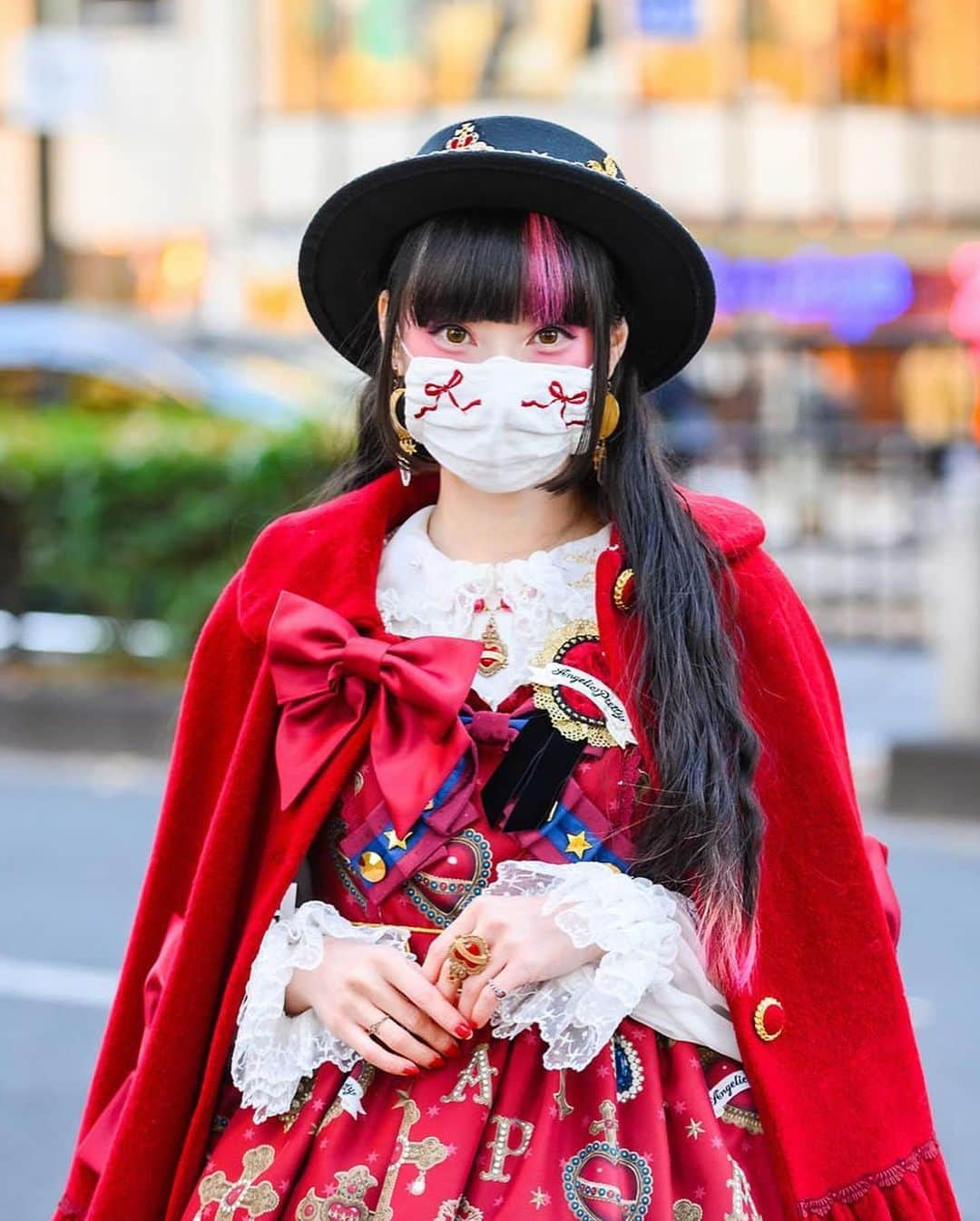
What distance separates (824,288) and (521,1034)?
81.0 feet

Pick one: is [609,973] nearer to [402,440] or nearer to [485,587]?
[485,587]

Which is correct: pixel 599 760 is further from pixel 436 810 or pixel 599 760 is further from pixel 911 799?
pixel 911 799

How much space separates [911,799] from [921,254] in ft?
63.7

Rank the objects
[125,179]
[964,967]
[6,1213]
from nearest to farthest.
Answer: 1. [6,1213]
2. [964,967]
3. [125,179]

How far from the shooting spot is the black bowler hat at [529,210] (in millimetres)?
2166

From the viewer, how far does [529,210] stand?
221 centimetres

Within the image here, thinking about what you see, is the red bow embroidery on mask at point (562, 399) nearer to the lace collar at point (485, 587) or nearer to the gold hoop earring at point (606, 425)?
the gold hoop earring at point (606, 425)

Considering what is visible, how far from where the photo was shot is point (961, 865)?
7.29 metres

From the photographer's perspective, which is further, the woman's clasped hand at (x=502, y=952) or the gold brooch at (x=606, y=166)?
the gold brooch at (x=606, y=166)

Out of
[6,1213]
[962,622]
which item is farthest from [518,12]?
[6,1213]

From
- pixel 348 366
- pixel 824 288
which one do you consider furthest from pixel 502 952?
pixel 824 288

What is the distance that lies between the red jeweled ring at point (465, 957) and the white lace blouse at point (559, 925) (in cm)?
7

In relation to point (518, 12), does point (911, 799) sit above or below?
below

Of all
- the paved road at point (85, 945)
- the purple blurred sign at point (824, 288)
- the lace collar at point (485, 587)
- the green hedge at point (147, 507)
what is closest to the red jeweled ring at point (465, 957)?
the lace collar at point (485, 587)
